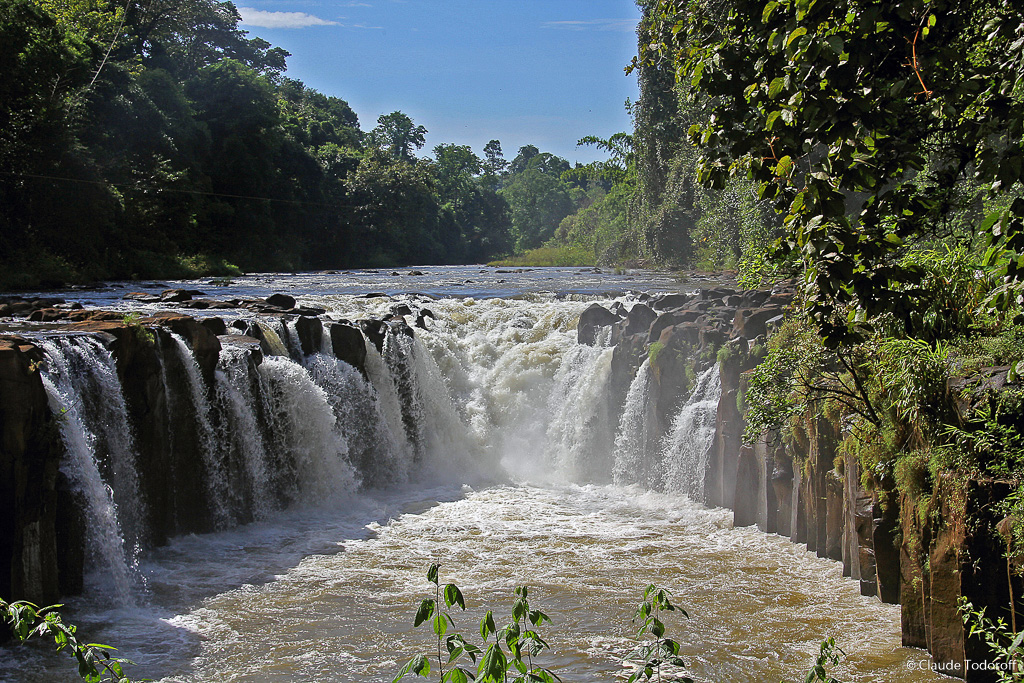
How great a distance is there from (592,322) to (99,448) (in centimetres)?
897

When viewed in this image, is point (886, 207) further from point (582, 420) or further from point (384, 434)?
point (384, 434)

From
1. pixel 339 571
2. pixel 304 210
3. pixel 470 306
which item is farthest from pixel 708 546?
pixel 304 210

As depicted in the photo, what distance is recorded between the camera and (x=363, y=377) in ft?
47.0

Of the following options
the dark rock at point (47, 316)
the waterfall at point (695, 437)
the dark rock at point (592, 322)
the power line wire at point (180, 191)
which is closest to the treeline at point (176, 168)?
the power line wire at point (180, 191)

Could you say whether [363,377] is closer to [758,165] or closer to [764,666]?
[764,666]

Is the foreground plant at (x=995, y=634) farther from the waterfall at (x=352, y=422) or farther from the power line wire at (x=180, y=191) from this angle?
the power line wire at (x=180, y=191)

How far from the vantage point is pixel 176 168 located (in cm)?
3403

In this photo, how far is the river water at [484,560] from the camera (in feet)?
23.2

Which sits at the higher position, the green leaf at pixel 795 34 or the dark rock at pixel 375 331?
the green leaf at pixel 795 34

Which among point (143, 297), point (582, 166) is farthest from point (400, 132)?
point (143, 297)

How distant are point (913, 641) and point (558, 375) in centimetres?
954

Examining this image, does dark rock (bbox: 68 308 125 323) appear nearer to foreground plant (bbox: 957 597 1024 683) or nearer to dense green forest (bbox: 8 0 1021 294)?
dense green forest (bbox: 8 0 1021 294)

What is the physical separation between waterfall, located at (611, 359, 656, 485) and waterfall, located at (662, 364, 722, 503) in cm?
82

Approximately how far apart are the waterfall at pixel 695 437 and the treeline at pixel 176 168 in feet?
57.9
